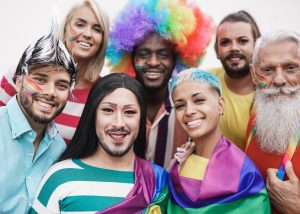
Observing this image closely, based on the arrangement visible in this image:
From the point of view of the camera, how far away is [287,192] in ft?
8.62

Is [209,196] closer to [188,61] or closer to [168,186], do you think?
[168,186]

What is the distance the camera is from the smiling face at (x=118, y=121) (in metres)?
2.71

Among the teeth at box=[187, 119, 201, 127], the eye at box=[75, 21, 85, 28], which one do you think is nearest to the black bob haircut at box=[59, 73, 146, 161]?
the teeth at box=[187, 119, 201, 127]

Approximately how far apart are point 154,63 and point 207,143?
4.24 feet

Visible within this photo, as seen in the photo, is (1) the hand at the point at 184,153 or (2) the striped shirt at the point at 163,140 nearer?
(1) the hand at the point at 184,153

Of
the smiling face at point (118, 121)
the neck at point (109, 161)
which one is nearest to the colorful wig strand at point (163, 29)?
the smiling face at point (118, 121)

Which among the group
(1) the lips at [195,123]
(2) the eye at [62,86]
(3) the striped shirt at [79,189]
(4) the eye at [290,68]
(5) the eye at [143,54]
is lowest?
(3) the striped shirt at [79,189]

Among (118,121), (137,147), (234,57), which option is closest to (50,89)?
(118,121)

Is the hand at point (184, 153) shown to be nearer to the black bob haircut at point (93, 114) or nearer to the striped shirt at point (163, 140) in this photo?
the black bob haircut at point (93, 114)

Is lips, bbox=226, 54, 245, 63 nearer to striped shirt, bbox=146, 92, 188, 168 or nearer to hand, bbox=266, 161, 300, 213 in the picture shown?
striped shirt, bbox=146, 92, 188, 168

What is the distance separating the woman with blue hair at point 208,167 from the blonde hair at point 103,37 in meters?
1.16

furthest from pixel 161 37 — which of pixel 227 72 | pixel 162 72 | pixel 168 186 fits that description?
pixel 168 186

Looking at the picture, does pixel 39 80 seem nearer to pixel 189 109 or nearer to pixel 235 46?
pixel 189 109

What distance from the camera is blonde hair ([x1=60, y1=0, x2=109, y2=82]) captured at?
3.83 meters
